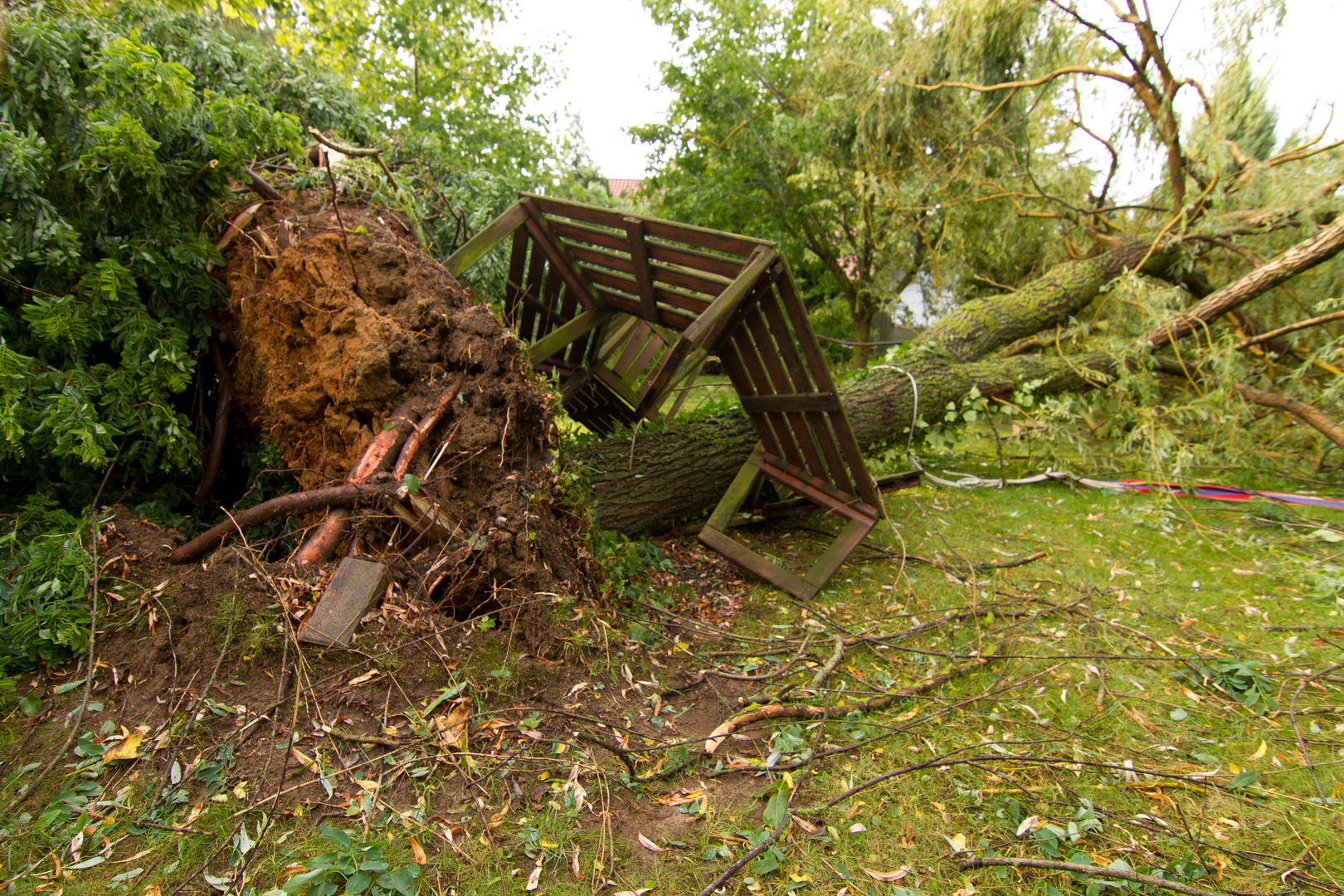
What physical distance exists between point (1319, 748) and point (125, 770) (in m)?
4.23

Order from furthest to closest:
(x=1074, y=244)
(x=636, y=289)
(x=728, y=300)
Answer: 1. (x=1074, y=244)
2. (x=636, y=289)
3. (x=728, y=300)

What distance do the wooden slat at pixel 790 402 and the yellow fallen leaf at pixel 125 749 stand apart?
3302 mm

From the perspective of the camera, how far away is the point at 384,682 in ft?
7.92

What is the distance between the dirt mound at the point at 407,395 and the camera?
271cm

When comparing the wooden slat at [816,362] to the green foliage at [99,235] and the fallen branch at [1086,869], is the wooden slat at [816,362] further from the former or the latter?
the green foliage at [99,235]

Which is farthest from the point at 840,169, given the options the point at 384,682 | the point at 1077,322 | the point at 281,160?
the point at 384,682

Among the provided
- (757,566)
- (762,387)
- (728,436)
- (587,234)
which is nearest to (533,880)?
(757,566)

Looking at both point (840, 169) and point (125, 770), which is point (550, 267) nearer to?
point (125, 770)

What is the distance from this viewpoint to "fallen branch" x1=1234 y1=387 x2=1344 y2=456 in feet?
18.1

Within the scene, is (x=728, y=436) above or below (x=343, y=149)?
below

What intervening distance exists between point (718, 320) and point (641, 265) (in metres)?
0.68

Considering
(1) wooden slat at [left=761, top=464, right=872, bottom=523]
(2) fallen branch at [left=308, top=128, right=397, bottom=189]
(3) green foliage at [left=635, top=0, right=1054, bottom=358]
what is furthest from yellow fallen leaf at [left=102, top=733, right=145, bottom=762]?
(3) green foliage at [left=635, top=0, right=1054, bottom=358]

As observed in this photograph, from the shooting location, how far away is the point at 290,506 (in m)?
2.67

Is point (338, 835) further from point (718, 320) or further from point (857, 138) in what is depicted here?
point (857, 138)
